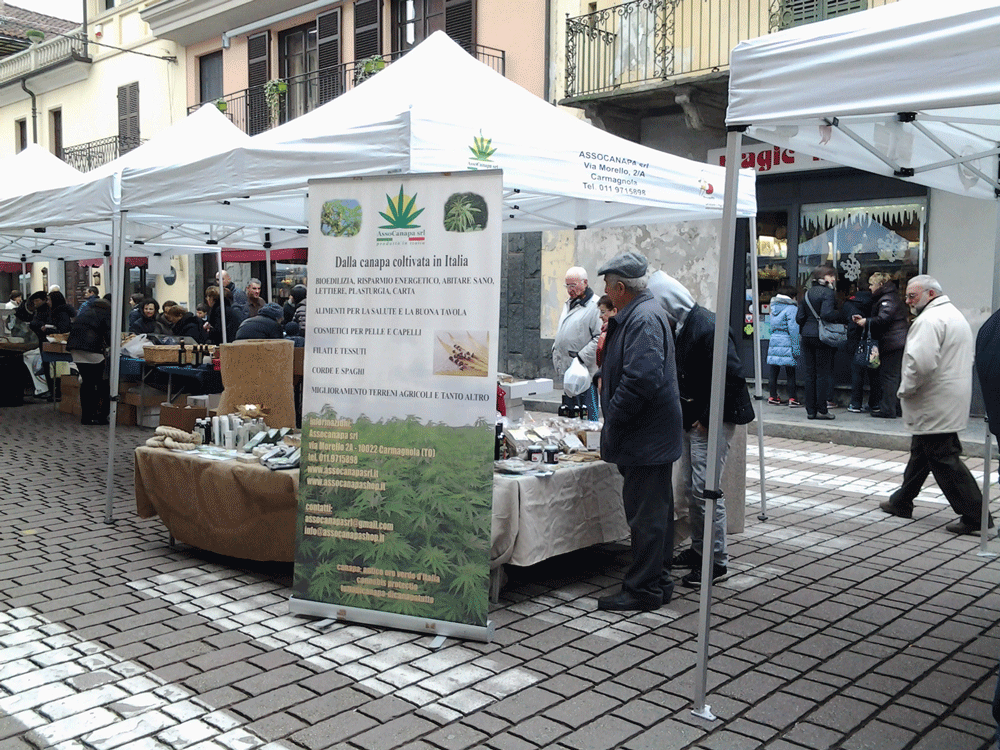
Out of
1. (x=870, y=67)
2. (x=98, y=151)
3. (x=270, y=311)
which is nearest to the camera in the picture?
(x=870, y=67)

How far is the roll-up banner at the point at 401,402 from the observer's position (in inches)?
165

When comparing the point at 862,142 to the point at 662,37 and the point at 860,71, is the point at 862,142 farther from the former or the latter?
the point at 662,37

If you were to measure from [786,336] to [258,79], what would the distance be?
46.8 feet

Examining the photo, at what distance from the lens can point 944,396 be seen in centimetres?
639

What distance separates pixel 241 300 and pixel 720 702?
10604mm

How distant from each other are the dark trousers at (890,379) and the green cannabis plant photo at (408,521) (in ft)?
27.2

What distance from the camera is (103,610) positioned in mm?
4688

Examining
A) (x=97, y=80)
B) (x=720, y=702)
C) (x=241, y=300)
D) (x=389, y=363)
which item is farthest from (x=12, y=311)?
(x=720, y=702)

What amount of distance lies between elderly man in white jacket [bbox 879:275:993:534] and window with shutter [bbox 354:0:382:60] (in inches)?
547

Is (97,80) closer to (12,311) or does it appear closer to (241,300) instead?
(12,311)

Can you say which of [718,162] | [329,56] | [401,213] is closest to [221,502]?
[401,213]

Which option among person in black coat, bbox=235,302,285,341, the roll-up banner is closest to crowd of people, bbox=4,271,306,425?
person in black coat, bbox=235,302,285,341

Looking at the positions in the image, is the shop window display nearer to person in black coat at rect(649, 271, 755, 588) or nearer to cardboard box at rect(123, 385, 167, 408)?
person in black coat at rect(649, 271, 755, 588)

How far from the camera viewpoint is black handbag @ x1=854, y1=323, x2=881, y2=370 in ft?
35.8
